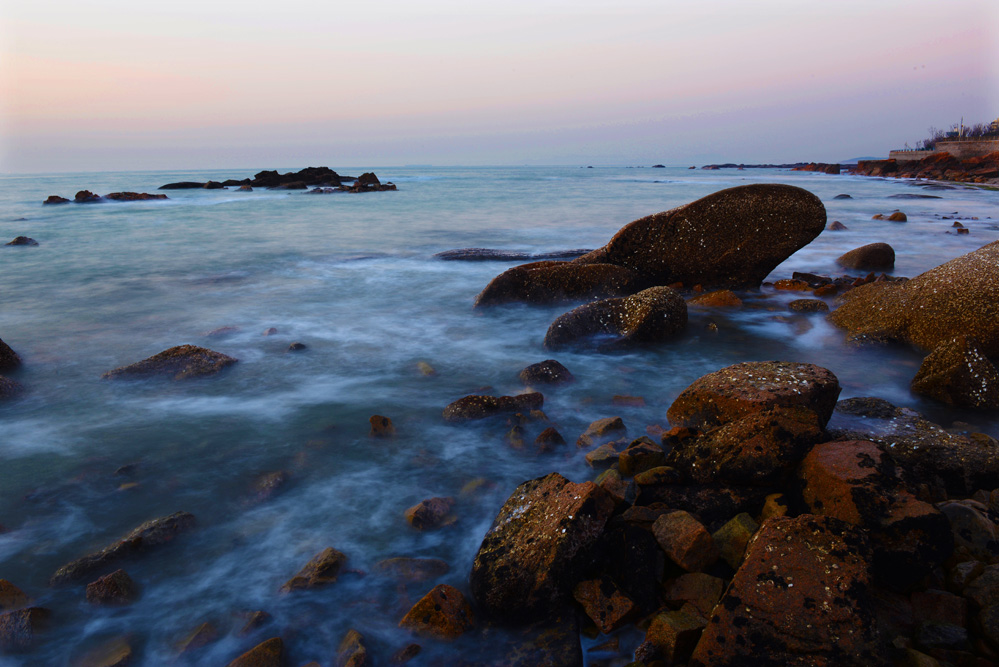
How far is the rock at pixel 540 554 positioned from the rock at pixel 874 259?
9800 millimetres

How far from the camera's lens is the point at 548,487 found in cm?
286

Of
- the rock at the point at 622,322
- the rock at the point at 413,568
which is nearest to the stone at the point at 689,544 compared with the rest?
the rock at the point at 413,568

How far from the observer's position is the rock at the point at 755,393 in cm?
343

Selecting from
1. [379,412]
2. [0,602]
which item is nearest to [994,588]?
[379,412]

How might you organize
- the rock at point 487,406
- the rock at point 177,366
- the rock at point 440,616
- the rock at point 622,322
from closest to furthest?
the rock at point 440,616
the rock at point 487,406
the rock at point 177,366
the rock at point 622,322

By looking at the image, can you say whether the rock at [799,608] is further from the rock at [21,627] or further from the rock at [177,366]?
the rock at [177,366]

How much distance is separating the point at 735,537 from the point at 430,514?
5.15 ft

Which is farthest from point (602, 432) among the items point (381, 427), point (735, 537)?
point (381, 427)

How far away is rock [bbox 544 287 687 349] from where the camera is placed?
6.04 m

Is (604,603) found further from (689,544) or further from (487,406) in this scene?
(487,406)

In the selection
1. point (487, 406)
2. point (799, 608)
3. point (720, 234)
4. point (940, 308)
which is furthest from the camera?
point (720, 234)

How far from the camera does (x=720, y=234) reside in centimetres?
805

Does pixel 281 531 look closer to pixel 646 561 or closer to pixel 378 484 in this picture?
pixel 378 484

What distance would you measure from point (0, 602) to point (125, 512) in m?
0.79
